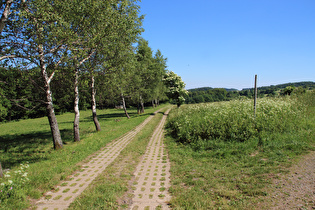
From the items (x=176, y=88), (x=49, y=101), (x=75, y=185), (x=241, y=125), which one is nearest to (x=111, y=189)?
(x=75, y=185)

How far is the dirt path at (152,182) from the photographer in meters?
4.62

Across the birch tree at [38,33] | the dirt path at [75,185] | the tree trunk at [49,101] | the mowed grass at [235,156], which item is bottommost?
the dirt path at [75,185]

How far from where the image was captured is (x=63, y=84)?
13984mm

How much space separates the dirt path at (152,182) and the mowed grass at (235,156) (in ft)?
0.98

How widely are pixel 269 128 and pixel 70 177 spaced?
9447mm

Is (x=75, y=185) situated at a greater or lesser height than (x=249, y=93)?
lesser

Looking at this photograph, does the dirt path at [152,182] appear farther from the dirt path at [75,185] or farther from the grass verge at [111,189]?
the dirt path at [75,185]

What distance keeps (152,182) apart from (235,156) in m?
3.78

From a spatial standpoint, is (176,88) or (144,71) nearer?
(144,71)

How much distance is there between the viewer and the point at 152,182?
232 inches

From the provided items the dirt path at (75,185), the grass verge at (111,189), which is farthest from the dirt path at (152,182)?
the dirt path at (75,185)

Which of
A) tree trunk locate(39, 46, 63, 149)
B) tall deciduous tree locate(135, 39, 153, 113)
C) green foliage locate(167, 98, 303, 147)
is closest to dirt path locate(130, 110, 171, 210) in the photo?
green foliage locate(167, 98, 303, 147)

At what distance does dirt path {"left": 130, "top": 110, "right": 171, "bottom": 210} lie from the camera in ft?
15.2

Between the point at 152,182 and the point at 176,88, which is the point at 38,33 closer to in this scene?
the point at 152,182
